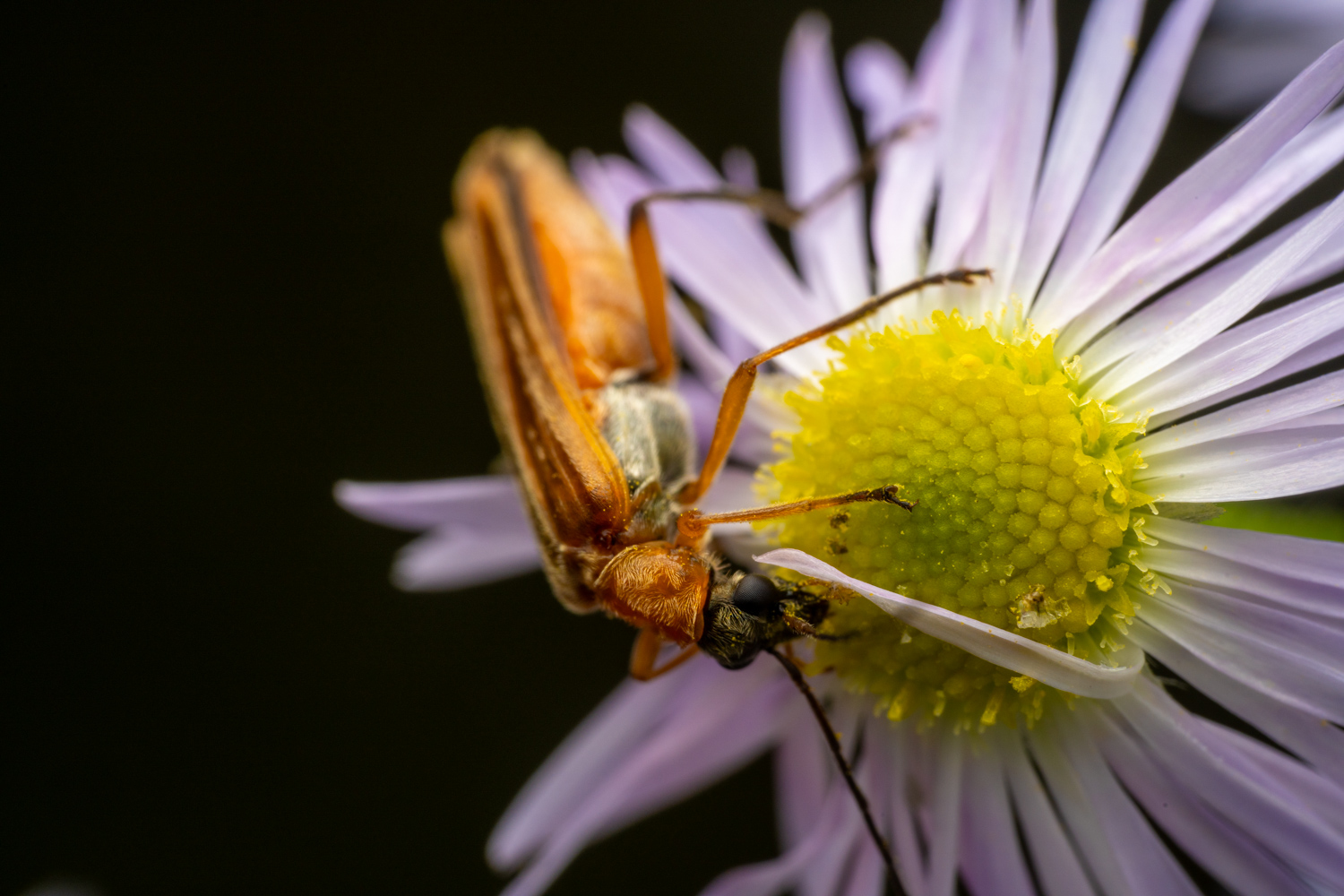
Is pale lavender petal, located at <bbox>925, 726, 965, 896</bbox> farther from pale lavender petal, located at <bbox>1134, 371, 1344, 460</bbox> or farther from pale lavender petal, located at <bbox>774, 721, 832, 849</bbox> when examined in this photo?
pale lavender petal, located at <bbox>1134, 371, 1344, 460</bbox>

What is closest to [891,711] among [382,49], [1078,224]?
[1078,224]

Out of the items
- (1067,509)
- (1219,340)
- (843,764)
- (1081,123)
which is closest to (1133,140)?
(1081,123)

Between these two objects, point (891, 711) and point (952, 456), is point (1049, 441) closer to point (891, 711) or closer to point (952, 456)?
point (952, 456)

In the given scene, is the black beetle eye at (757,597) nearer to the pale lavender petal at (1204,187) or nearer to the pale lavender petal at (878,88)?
the pale lavender petal at (1204,187)

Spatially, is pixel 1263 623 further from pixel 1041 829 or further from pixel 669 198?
pixel 669 198

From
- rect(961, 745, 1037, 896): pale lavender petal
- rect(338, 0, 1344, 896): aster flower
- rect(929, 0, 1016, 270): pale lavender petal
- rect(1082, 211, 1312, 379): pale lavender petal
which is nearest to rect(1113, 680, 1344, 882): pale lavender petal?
rect(338, 0, 1344, 896): aster flower
